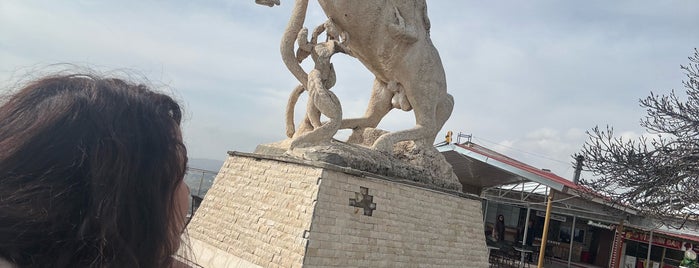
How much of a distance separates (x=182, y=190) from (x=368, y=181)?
4.56 meters

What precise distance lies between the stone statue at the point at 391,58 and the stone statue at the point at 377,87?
0.01 meters

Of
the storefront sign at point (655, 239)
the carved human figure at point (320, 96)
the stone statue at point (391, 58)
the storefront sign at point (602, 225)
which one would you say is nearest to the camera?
the carved human figure at point (320, 96)

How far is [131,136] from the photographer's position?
35.4 inches

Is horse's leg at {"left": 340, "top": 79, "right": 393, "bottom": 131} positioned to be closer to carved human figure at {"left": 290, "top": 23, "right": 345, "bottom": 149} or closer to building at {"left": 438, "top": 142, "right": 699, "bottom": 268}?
carved human figure at {"left": 290, "top": 23, "right": 345, "bottom": 149}

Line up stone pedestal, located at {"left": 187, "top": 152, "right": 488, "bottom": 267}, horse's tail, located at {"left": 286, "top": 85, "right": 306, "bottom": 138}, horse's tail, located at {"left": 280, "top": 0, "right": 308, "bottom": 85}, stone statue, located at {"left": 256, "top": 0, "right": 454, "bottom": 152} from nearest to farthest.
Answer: stone pedestal, located at {"left": 187, "top": 152, "right": 488, "bottom": 267}, stone statue, located at {"left": 256, "top": 0, "right": 454, "bottom": 152}, horse's tail, located at {"left": 280, "top": 0, "right": 308, "bottom": 85}, horse's tail, located at {"left": 286, "top": 85, "right": 306, "bottom": 138}

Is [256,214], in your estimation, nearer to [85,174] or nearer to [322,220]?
[322,220]

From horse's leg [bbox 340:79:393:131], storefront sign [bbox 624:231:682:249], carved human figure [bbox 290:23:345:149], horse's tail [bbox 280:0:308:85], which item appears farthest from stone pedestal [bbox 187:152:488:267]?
storefront sign [bbox 624:231:682:249]

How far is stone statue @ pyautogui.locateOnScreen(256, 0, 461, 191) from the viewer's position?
234 inches

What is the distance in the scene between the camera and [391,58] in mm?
6531

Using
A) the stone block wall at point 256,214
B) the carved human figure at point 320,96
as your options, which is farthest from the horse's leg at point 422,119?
the stone block wall at point 256,214

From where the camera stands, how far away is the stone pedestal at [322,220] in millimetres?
5027

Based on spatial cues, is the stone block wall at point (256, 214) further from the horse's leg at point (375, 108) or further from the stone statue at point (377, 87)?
the horse's leg at point (375, 108)

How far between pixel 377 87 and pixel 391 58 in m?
0.67

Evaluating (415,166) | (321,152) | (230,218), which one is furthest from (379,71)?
(230,218)
